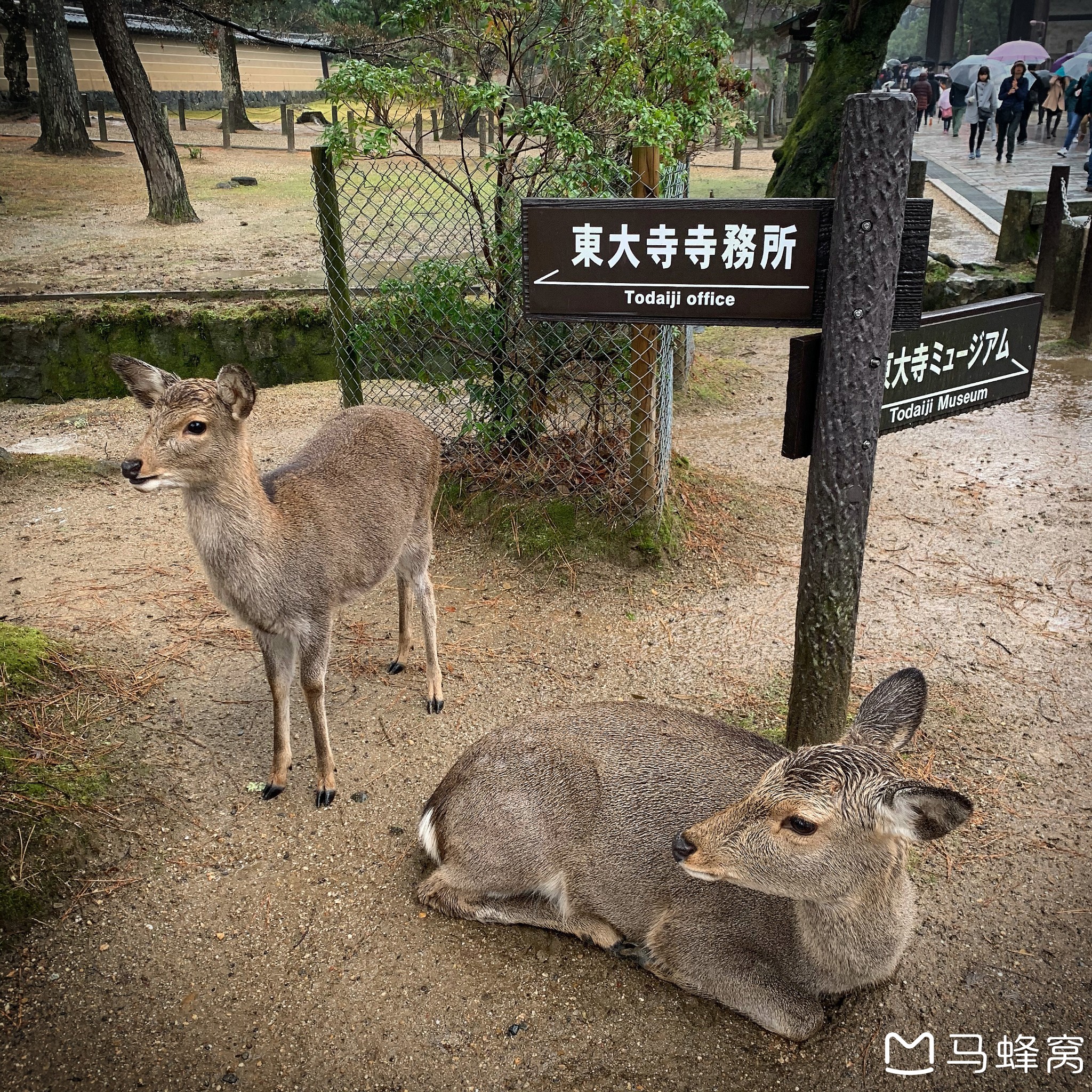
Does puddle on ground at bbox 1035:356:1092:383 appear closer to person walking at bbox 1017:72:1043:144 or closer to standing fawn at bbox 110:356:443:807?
standing fawn at bbox 110:356:443:807

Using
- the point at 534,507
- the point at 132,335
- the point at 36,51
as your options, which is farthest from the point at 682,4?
the point at 36,51

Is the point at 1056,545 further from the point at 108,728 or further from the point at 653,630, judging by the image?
the point at 108,728

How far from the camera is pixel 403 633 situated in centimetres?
475

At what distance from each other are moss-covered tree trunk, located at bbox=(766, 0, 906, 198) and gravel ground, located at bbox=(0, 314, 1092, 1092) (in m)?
6.69

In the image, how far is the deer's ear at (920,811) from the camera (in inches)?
88.9

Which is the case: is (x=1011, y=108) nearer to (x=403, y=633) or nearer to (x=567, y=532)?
(x=567, y=532)

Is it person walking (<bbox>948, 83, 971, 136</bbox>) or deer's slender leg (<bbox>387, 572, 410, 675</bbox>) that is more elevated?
person walking (<bbox>948, 83, 971, 136</bbox>)

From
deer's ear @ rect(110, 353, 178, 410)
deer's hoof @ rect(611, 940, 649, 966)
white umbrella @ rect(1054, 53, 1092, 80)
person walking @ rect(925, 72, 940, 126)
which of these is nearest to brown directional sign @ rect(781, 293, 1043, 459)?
deer's hoof @ rect(611, 940, 649, 966)

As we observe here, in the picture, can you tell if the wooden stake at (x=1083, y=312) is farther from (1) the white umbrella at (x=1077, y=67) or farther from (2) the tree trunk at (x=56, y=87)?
(2) the tree trunk at (x=56, y=87)

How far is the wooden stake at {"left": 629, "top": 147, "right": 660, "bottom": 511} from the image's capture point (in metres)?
5.08

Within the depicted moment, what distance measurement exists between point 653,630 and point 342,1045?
2694mm

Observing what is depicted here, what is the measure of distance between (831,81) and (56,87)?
14.7 m

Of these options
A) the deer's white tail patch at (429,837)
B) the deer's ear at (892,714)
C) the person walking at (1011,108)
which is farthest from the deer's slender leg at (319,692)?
the person walking at (1011,108)

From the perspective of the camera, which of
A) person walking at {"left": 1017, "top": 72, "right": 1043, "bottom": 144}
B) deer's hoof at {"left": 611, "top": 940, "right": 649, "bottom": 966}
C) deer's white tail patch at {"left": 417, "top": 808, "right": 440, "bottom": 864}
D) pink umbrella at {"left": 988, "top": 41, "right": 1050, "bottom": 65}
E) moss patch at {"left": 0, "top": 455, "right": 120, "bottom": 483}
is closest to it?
deer's hoof at {"left": 611, "top": 940, "right": 649, "bottom": 966}
